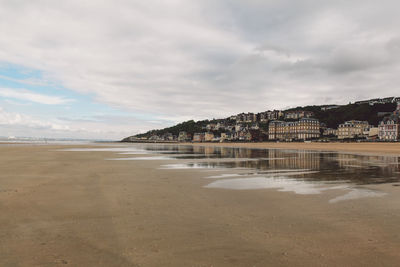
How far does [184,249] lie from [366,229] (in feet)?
13.0

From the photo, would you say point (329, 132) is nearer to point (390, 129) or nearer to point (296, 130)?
point (296, 130)

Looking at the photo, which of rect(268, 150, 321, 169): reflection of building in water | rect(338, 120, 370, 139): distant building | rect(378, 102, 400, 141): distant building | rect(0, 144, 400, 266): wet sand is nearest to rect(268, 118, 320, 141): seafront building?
rect(338, 120, 370, 139): distant building

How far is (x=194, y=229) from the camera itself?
5590 mm

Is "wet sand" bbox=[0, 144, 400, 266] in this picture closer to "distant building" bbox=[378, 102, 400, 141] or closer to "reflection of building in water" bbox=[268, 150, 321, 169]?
"reflection of building in water" bbox=[268, 150, 321, 169]

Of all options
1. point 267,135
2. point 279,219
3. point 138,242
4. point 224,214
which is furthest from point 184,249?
point 267,135

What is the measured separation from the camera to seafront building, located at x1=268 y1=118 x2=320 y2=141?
491 ft

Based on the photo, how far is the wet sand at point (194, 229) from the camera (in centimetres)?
423

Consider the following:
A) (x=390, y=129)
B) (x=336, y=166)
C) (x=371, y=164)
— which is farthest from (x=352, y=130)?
(x=336, y=166)

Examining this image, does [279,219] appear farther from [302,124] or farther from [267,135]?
[267,135]

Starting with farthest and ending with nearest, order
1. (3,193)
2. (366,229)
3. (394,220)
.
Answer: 1. (3,193)
2. (394,220)
3. (366,229)

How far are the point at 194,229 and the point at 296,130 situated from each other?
161 m

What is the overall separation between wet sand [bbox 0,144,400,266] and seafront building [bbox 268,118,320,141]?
144222 millimetres

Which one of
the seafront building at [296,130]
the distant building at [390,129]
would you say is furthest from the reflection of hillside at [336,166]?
the seafront building at [296,130]

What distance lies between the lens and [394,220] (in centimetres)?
621
